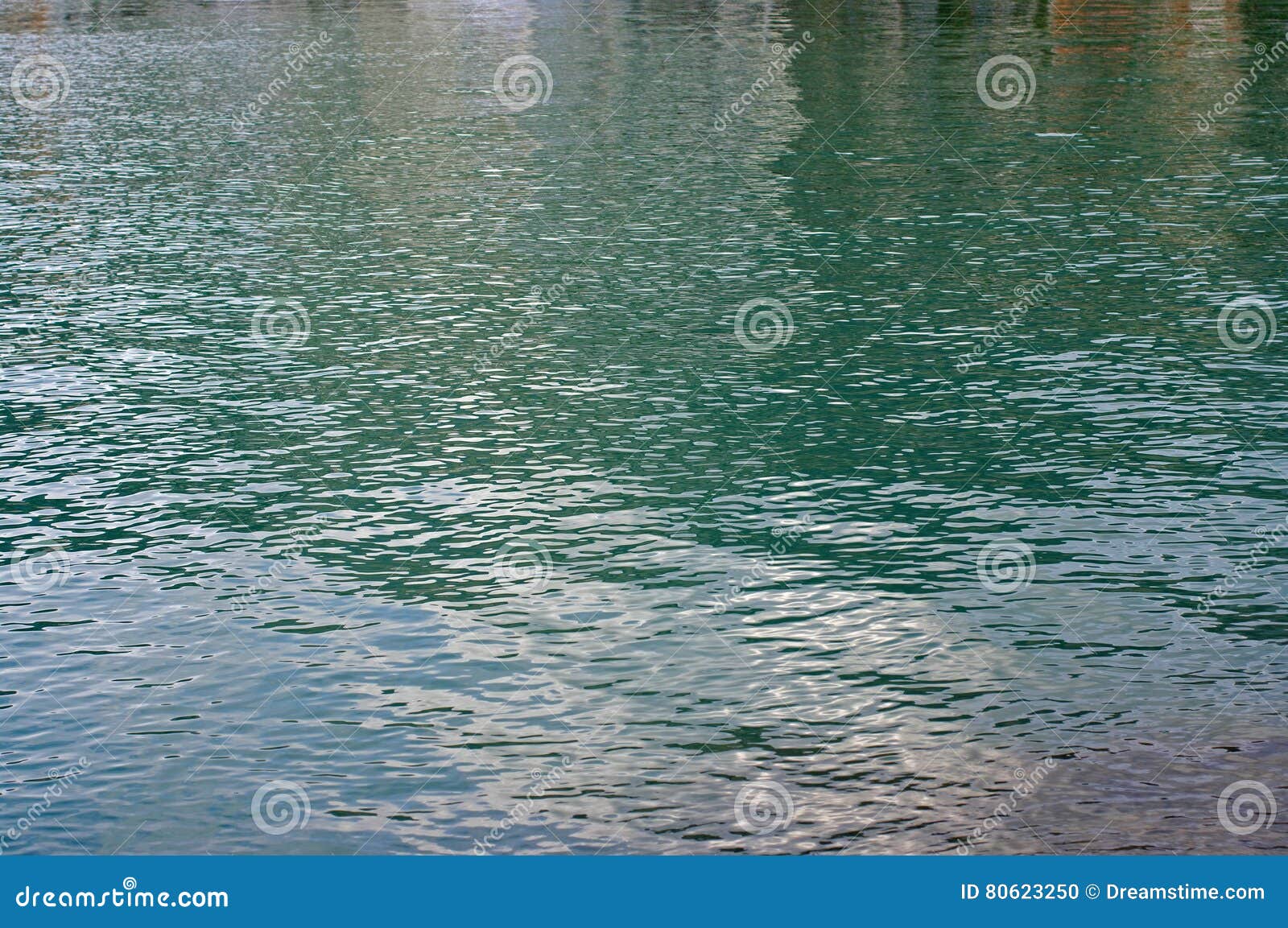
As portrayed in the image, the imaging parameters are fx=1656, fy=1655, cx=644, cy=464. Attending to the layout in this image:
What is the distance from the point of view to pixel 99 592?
23266mm

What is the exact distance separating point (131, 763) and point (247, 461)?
10280mm

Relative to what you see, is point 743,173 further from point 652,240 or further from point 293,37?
point 293,37

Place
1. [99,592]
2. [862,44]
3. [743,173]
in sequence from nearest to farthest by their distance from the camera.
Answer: [99,592] < [743,173] < [862,44]

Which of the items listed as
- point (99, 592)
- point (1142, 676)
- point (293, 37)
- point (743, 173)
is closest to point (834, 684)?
point (1142, 676)

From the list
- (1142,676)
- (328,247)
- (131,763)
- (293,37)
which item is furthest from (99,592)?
(293,37)

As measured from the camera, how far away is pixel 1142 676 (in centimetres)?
2061

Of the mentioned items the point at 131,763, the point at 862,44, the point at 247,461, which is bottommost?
the point at 131,763

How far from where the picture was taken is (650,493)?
87.7ft

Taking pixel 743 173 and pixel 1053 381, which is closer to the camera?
pixel 1053 381

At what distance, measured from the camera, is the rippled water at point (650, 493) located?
18.5m

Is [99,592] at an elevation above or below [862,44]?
below

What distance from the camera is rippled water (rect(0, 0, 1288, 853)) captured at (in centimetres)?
1845

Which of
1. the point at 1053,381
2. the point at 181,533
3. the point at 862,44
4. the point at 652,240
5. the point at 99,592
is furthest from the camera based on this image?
the point at 862,44

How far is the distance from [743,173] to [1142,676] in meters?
33.5
